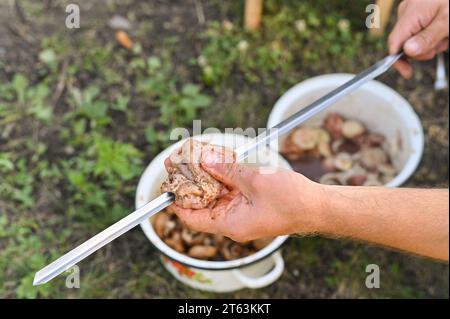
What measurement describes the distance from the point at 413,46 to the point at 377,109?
40cm

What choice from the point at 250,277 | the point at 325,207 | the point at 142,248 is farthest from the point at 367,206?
the point at 142,248

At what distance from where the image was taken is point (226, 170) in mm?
1373

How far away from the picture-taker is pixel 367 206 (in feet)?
4.42

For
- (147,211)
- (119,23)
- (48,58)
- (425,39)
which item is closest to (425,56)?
(425,39)

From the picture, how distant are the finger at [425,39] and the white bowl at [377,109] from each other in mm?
267

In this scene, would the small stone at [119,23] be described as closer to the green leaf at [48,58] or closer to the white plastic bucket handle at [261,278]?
the green leaf at [48,58]

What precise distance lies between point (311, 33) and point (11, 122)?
135 centimetres

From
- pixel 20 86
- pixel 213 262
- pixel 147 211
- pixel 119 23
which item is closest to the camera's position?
pixel 147 211

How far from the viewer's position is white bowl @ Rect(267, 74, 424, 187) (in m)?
1.99

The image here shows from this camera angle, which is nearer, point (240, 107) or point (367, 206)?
point (367, 206)

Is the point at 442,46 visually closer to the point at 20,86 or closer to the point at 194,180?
the point at 194,180

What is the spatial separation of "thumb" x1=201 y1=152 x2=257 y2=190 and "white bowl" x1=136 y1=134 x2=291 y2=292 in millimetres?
338
